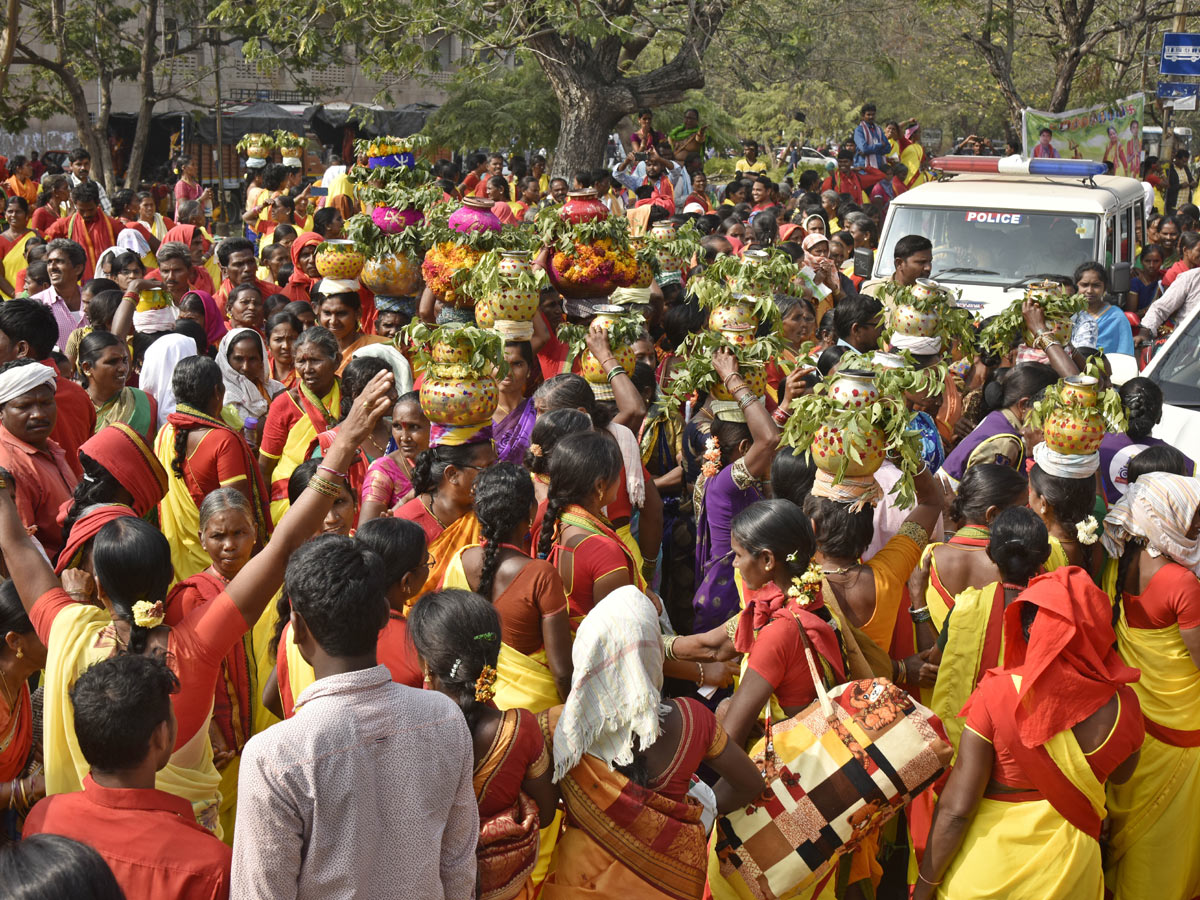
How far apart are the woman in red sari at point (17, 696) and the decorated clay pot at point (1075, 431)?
12.0 ft

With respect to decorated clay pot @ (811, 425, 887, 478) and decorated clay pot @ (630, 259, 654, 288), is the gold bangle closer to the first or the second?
decorated clay pot @ (811, 425, 887, 478)

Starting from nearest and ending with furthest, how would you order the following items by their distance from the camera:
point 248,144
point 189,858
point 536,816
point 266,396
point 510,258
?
point 189,858, point 536,816, point 510,258, point 266,396, point 248,144

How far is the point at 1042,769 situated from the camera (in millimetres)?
3570

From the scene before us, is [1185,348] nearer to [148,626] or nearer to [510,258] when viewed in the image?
[510,258]

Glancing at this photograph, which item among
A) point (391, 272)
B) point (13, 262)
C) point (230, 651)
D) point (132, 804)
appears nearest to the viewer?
point (132, 804)

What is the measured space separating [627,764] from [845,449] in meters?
1.64

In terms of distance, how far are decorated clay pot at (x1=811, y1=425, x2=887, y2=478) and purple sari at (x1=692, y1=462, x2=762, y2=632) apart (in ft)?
3.35

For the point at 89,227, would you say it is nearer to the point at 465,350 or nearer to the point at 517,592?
the point at 465,350

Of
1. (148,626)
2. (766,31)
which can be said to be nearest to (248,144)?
(766,31)

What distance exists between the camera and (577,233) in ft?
22.6

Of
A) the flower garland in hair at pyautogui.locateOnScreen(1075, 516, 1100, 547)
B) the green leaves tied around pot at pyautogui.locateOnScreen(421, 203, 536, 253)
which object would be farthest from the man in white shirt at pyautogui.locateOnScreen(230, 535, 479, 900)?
the green leaves tied around pot at pyautogui.locateOnScreen(421, 203, 536, 253)

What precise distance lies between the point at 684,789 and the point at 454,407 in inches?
82.5

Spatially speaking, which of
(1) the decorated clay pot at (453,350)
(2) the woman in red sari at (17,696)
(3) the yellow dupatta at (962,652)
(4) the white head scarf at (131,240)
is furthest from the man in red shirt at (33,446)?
(4) the white head scarf at (131,240)

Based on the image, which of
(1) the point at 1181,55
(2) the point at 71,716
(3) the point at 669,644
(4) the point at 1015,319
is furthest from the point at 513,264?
(1) the point at 1181,55
